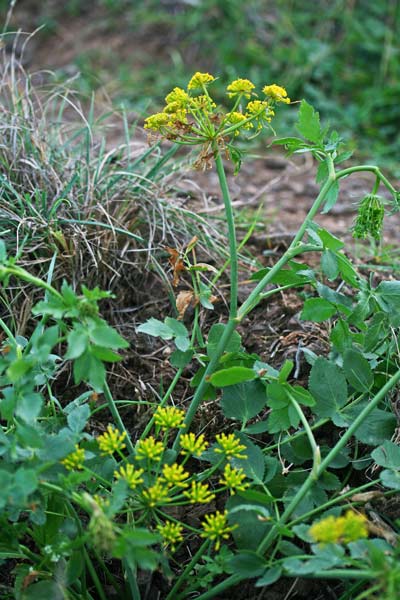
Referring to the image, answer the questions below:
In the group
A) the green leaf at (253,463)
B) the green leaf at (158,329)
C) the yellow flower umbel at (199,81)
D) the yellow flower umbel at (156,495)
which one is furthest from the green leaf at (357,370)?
the yellow flower umbel at (199,81)

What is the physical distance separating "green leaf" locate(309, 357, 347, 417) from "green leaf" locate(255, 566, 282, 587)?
34 centimetres

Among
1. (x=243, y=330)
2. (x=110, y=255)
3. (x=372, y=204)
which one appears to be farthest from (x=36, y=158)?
(x=372, y=204)

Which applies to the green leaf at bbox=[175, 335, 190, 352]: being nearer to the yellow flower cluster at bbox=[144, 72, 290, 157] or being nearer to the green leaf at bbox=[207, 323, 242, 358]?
the green leaf at bbox=[207, 323, 242, 358]

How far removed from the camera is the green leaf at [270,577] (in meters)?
1.16

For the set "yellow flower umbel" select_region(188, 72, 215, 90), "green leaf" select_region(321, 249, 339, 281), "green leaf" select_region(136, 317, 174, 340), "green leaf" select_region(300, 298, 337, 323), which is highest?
"yellow flower umbel" select_region(188, 72, 215, 90)

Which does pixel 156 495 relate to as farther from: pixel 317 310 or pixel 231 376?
pixel 317 310

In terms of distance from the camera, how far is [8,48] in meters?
4.49

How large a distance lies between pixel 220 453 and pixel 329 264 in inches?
15.4

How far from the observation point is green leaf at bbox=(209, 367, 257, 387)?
132 centimetres

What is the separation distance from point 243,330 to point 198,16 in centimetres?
281

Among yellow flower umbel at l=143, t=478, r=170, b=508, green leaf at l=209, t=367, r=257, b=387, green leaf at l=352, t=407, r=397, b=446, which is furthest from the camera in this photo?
green leaf at l=352, t=407, r=397, b=446

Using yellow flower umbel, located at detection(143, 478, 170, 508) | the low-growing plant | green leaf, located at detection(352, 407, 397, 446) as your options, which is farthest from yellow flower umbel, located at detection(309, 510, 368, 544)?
green leaf, located at detection(352, 407, 397, 446)

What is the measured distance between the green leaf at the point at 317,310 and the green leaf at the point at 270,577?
1.57 ft

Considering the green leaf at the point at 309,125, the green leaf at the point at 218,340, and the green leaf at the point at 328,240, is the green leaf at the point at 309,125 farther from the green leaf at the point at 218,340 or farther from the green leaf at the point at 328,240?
the green leaf at the point at 218,340
